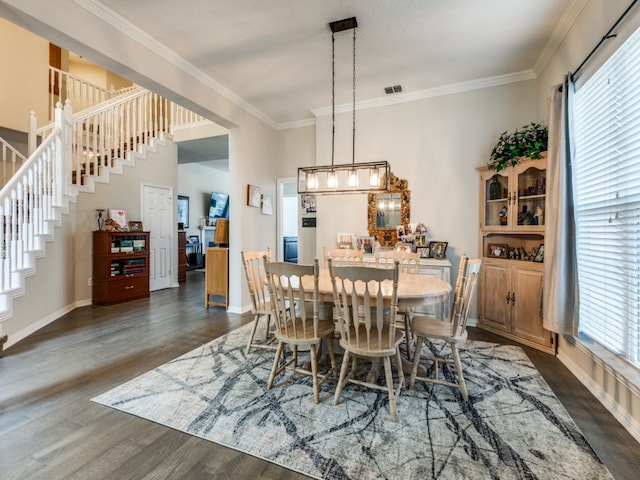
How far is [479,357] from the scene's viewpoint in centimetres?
288

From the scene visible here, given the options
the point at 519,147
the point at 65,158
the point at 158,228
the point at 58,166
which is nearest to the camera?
the point at 519,147

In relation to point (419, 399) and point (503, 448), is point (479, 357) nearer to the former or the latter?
point (419, 399)

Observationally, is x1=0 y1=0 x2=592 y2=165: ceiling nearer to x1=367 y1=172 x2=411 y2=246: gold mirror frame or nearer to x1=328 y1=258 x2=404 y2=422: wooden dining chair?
x1=367 y1=172 x2=411 y2=246: gold mirror frame

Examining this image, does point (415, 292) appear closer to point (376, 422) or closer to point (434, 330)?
point (434, 330)

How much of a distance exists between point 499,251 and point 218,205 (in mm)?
7739

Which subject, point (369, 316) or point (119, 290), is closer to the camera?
point (369, 316)

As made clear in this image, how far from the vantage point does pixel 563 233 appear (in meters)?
2.50

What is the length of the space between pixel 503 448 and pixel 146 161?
6503 mm

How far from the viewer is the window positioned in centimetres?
188

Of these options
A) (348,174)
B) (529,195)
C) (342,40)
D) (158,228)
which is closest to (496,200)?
(529,195)

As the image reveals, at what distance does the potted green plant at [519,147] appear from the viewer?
124 inches

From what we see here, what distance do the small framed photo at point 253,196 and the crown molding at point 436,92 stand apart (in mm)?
1549

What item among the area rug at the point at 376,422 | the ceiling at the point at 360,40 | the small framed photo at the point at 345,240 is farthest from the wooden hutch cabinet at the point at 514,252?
the small framed photo at the point at 345,240

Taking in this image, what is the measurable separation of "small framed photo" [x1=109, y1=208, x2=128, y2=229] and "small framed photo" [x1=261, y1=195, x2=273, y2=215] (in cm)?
245
